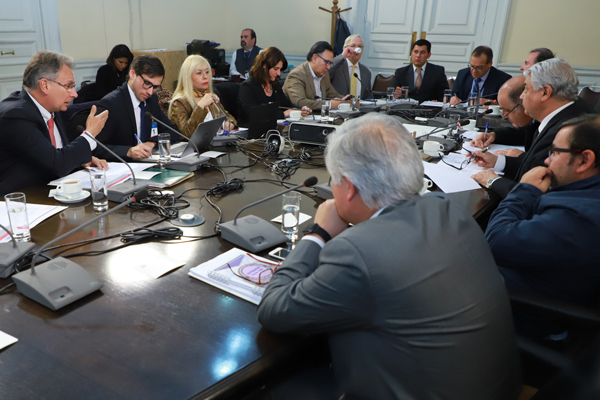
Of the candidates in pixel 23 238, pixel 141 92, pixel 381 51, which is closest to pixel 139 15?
pixel 381 51

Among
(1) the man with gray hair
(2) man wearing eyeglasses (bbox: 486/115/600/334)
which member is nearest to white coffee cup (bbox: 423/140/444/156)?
(1) the man with gray hair

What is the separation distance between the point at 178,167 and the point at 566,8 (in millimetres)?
5366

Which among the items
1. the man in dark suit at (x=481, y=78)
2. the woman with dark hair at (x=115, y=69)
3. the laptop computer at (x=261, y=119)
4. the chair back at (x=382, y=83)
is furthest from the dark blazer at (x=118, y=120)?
the chair back at (x=382, y=83)

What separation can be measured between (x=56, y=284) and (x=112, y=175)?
99 cm

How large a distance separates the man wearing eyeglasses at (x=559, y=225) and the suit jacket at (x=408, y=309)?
0.51m

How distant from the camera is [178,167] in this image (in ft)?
7.11

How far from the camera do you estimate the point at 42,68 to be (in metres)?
2.06

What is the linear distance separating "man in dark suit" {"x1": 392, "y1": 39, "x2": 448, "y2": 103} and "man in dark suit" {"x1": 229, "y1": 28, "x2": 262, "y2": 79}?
106 inches

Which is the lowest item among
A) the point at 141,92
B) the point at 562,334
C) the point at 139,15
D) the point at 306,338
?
the point at 562,334

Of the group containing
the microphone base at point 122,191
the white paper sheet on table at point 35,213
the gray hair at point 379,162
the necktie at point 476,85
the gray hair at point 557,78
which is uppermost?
the gray hair at point 557,78

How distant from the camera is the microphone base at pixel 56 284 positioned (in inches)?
41.7

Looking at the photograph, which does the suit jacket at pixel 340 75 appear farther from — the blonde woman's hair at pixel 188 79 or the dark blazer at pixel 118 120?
the dark blazer at pixel 118 120

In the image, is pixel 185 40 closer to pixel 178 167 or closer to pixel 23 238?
pixel 178 167

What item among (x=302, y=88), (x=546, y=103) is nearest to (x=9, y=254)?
(x=546, y=103)
